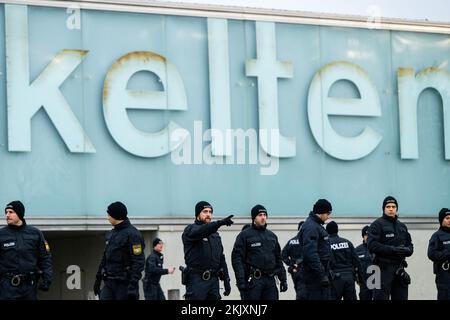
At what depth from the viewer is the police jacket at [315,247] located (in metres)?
21.6

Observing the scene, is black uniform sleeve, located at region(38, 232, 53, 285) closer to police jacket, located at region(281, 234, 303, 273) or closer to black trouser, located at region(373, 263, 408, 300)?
black trouser, located at region(373, 263, 408, 300)

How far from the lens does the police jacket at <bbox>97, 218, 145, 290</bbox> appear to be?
20.1 metres

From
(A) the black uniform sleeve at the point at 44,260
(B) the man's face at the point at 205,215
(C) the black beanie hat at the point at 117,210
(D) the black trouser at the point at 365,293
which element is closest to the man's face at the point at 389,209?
(B) the man's face at the point at 205,215

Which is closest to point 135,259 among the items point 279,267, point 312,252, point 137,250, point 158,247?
point 137,250

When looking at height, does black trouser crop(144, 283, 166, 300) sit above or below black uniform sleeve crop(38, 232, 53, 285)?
below

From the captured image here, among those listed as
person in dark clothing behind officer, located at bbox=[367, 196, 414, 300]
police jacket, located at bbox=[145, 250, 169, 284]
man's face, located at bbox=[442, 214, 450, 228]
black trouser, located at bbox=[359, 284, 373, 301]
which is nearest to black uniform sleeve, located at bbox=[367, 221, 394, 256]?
person in dark clothing behind officer, located at bbox=[367, 196, 414, 300]

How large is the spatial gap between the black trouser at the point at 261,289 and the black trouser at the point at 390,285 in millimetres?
1775

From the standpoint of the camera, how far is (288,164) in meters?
30.0

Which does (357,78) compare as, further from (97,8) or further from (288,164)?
(97,8)

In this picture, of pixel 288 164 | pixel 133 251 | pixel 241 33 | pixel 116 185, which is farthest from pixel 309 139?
pixel 133 251

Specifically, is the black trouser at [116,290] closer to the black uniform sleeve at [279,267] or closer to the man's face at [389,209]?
the black uniform sleeve at [279,267]

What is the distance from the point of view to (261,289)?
21766mm

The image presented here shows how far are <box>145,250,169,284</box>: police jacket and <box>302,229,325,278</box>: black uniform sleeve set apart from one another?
20.7 ft

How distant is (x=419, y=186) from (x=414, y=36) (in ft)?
11.7
